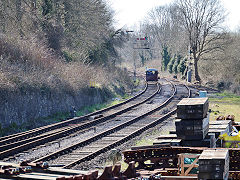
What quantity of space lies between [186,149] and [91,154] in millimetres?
3805

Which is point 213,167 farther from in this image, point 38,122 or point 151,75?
point 151,75

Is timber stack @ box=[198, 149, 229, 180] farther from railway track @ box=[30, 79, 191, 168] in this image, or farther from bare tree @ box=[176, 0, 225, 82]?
bare tree @ box=[176, 0, 225, 82]

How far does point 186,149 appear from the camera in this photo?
970cm

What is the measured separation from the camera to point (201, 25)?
149 ft

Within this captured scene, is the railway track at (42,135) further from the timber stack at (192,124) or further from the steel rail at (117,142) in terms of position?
the timber stack at (192,124)

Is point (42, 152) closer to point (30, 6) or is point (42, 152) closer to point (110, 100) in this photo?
point (110, 100)

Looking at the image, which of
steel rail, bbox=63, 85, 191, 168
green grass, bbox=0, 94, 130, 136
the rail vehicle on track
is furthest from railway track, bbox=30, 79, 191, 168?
the rail vehicle on track

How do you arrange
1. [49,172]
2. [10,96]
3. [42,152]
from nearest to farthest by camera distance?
[49,172], [42,152], [10,96]

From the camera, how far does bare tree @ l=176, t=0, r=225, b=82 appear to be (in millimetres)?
44312

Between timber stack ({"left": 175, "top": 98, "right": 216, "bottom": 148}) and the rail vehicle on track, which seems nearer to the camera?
timber stack ({"left": 175, "top": 98, "right": 216, "bottom": 148})

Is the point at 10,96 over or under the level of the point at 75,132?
over

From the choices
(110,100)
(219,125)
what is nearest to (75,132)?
(219,125)

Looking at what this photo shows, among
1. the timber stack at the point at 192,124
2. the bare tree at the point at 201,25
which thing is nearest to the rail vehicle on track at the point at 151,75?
the bare tree at the point at 201,25

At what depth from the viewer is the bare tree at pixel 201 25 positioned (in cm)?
4431
